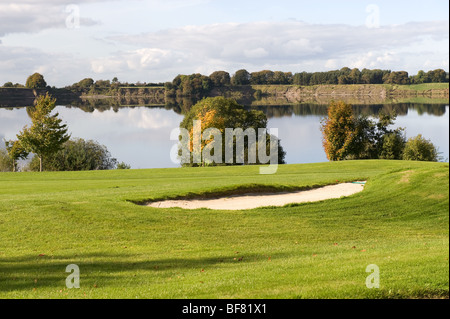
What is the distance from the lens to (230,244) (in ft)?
44.9

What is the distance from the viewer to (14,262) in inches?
464

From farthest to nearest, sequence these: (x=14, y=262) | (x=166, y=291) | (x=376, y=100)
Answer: (x=376, y=100), (x=14, y=262), (x=166, y=291)

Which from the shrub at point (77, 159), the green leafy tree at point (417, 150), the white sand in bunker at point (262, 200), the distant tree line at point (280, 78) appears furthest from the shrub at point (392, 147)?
the distant tree line at point (280, 78)

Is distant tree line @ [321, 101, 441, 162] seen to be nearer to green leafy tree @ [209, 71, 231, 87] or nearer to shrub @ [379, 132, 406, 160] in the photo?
shrub @ [379, 132, 406, 160]

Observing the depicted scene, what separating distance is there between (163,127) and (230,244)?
98.4 m

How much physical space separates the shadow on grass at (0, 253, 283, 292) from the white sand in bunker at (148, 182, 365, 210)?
6.93 meters

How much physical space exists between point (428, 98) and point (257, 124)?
126 ft

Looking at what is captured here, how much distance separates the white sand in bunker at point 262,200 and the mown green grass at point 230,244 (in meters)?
0.71

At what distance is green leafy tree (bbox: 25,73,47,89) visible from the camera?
122 meters

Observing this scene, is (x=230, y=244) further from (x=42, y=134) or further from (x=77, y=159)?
(x=77, y=159)

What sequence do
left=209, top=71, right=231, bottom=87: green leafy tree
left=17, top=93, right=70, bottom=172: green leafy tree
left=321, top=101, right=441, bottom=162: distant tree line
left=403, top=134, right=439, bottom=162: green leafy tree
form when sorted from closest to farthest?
left=17, top=93, right=70, bottom=172: green leafy tree
left=403, top=134, right=439, bottom=162: green leafy tree
left=321, top=101, right=441, bottom=162: distant tree line
left=209, top=71, right=231, bottom=87: green leafy tree

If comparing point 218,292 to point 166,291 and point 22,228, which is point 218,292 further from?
point 22,228

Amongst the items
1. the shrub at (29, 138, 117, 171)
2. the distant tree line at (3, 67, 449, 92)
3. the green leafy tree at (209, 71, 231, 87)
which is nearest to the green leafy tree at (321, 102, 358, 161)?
the shrub at (29, 138, 117, 171)
